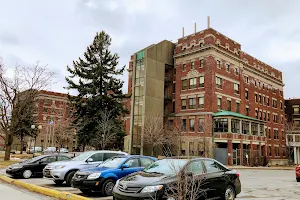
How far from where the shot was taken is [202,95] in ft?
137

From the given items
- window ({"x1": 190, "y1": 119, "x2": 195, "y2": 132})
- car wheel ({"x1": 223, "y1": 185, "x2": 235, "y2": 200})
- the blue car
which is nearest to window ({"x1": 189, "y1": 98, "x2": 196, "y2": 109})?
window ({"x1": 190, "y1": 119, "x2": 195, "y2": 132})

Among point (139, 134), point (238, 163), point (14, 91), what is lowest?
point (238, 163)

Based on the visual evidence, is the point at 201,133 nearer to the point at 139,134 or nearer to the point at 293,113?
the point at 139,134

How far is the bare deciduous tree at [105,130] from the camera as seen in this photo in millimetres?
38531

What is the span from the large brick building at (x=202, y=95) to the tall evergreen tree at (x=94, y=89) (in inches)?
145

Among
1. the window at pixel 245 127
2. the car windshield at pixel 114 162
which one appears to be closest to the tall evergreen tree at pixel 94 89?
the window at pixel 245 127

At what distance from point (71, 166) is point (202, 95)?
1212 inches

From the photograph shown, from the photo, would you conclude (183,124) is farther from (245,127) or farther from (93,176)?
(93,176)

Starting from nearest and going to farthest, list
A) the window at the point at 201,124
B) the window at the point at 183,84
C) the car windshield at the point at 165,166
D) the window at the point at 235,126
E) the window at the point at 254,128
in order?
the car windshield at the point at 165,166, the window at the point at 235,126, the window at the point at 201,124, the window at the point at 254,128, the window at the point at 183,84

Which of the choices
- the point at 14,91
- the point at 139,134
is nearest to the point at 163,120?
the point at 139,134

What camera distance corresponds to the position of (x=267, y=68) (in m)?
56.8

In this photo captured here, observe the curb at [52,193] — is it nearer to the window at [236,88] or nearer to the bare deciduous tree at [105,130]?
the bare deciduous tree at [105,130]

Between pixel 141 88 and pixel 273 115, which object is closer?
pixel 141 88

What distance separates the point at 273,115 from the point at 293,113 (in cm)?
1550
